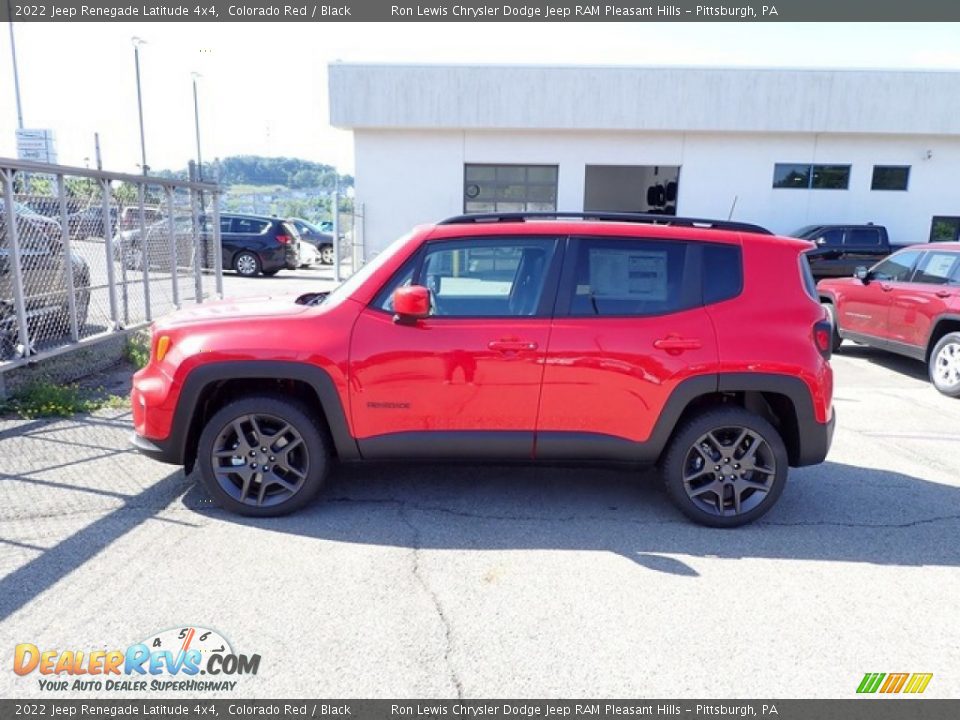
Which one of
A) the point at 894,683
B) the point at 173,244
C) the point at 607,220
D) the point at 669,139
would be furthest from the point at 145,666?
the point at 669,139

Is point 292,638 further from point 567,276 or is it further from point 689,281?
point 689,281

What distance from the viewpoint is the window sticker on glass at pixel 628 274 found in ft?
12.4

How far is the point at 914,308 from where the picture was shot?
760cm

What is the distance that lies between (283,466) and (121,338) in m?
5.13

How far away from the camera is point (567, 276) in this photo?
3775 mm

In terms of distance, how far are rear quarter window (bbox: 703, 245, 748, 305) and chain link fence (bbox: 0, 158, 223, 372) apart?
19.1 feet

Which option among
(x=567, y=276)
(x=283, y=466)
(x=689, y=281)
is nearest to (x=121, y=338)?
(x=283, y=466)

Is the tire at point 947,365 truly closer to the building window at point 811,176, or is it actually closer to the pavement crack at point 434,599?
the pavement crack at point 434,599

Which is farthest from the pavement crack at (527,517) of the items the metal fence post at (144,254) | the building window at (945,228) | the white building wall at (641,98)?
the building window at (945,228)

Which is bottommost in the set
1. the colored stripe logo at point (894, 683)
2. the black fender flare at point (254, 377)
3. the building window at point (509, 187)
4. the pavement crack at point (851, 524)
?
the pavement crack at point (851, 524)

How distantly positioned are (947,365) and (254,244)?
15862 millimetres

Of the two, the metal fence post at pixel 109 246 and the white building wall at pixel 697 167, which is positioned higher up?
the white building wall at pixel 697 167

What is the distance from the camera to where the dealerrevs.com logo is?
8.16ft

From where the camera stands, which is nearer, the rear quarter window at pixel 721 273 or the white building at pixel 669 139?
the rear quarter window at pixel 721 273
